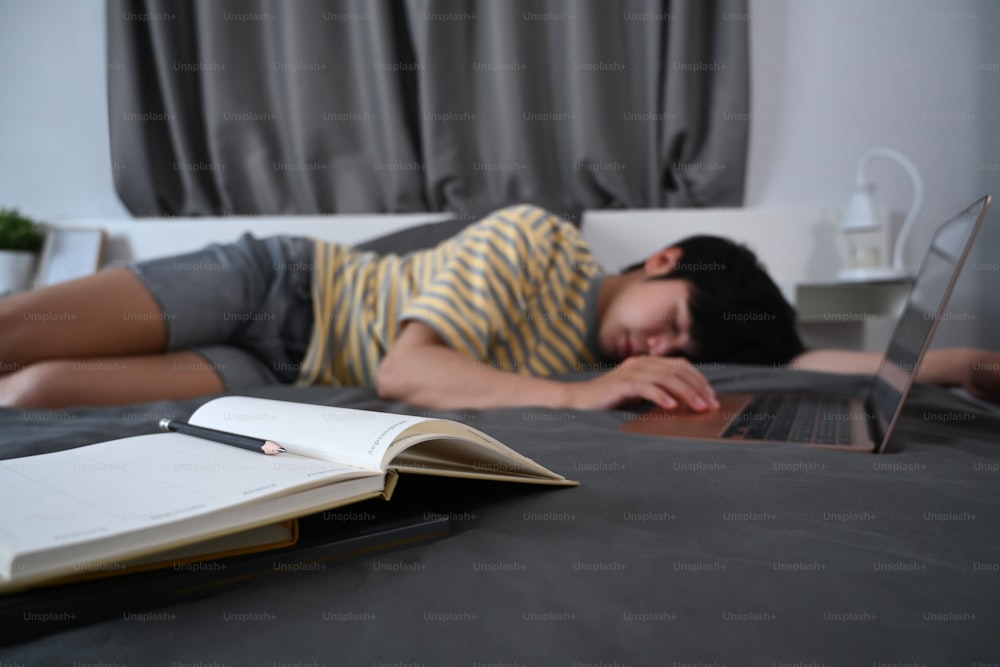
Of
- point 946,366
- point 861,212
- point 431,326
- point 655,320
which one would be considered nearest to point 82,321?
point 431,326

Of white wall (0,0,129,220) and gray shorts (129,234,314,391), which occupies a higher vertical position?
white wall (0,0,129,220)

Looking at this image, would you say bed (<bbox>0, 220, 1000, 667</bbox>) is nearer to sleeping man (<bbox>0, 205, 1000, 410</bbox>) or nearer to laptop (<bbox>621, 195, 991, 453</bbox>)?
laptop (<bbox>621, 195, 991, 453</bbox>)

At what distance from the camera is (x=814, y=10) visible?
195cm

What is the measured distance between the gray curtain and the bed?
4.78 feet

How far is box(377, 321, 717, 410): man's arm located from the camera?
0.94m

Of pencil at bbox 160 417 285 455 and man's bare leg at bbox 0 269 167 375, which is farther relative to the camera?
man's bare leg at bbox 0 269 167 375

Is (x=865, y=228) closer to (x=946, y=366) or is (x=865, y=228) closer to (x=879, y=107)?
(x=879, y=107)

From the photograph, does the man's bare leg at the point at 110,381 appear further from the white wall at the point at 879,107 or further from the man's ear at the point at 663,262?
the white wall at the point at 879,107

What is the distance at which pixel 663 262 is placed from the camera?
142 centimetres

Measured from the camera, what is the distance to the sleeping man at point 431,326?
1059 millimetres

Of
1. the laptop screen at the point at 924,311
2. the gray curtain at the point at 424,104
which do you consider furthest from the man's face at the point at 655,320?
the gray curtain at the point at 424,104

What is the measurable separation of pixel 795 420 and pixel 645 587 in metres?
0.61

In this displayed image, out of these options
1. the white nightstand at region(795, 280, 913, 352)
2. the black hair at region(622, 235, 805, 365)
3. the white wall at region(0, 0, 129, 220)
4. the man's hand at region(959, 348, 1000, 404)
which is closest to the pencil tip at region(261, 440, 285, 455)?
the black hair at region(622, 235, 805, 365)

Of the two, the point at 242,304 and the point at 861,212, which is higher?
the point at 861,212
